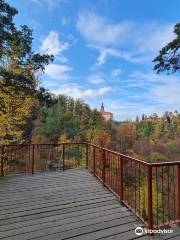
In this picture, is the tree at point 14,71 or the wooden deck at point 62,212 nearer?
the wooden deck at point 62,212

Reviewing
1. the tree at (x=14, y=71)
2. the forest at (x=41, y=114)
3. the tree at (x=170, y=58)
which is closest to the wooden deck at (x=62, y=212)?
the tree at (x=14, y=71)

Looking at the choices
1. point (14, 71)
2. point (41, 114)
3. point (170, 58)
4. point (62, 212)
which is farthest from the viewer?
point (41, 114)

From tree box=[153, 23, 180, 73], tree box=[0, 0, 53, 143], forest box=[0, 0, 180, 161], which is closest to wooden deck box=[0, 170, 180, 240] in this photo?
tree box=[0, 0, 53, 143]

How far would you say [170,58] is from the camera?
10617 mm

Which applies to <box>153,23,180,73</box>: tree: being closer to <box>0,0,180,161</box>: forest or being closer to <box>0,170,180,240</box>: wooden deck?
<box>0,0,180,161</box>: forest

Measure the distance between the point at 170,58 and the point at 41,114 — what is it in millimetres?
21703

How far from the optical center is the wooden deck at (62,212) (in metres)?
4.12

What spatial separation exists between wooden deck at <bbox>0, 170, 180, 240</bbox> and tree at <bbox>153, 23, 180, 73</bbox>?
19.3ft

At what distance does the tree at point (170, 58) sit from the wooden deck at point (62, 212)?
5870mm

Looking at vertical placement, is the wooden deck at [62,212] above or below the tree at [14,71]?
below

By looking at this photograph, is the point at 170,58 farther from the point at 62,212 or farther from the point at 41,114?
the point at 41,114

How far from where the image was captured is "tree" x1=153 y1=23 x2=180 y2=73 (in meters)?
10.2

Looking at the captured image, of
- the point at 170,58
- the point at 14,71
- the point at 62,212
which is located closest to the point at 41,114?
the point at 14,71

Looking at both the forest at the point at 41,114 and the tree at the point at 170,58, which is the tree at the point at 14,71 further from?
the tree at the point at 170,58
